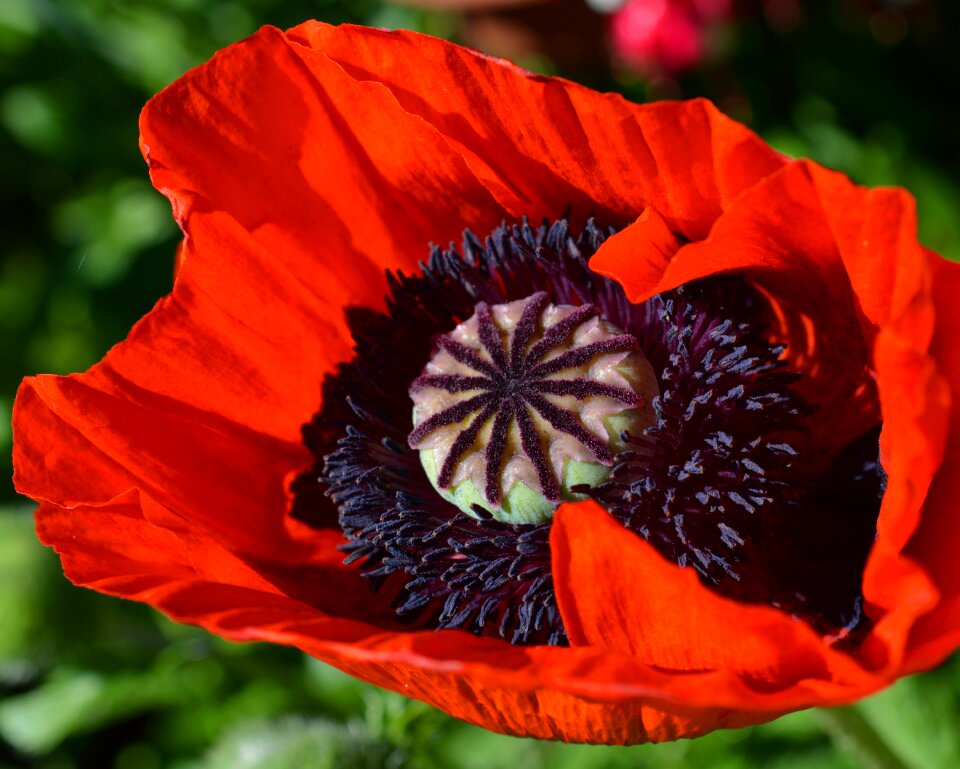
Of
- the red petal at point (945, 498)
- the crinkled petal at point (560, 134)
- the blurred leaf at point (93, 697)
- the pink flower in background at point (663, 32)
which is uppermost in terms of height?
the crinkled petal at point (560, 134)

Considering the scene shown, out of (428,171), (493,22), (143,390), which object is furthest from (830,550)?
(493,22)

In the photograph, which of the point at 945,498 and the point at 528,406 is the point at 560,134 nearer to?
the point at 528,406

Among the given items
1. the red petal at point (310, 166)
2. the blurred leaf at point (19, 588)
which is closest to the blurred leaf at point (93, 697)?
the blurred leaf at point (19, 588)

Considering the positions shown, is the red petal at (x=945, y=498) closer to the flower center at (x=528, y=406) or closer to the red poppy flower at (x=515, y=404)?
the red poppy flower at (x=515, y=404)

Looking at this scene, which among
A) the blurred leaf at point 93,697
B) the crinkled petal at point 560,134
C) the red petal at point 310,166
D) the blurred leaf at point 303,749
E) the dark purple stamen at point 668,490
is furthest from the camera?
the blurred leaf at point 93,697

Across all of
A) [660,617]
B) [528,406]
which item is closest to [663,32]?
[528,406]

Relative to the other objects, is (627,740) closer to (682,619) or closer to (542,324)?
(682,619)

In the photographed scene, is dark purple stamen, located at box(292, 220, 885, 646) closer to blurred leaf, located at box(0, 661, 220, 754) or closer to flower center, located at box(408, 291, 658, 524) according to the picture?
flower center, located at box(408, 291, 658, 524)
